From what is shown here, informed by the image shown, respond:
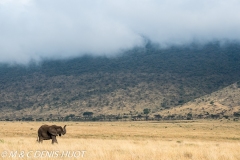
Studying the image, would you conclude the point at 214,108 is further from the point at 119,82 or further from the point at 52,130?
the point at 52,130

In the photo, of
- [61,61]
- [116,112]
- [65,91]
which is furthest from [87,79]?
[61,61]

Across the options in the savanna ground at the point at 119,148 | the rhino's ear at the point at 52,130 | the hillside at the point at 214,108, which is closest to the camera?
the savanna ground at the point at 119,148

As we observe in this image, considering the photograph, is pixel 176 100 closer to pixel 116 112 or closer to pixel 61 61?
pixel 116 112

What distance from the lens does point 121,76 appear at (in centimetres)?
14438

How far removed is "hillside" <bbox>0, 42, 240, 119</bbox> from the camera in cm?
11600

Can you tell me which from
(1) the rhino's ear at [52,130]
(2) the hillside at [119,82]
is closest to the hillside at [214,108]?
(2) the hillside at [119,82]

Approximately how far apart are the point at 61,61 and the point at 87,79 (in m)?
54.9

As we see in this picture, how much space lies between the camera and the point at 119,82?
13688 centimetres

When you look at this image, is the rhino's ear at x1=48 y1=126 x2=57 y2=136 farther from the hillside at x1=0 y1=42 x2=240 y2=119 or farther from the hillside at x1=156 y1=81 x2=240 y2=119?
the hillside at x1=0 y1=42 x2=240 y2=119

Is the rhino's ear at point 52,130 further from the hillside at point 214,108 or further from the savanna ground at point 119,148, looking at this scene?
Answer: the hillside at point 214,108

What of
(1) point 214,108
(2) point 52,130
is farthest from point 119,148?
(1) point 214,108

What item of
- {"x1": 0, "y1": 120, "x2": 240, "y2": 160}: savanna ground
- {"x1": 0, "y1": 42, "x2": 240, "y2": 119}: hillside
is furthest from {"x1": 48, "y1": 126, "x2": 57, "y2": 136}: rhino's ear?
{"x1": 0, "y1": 42, "x2": 240, "y2": 119}: hillside

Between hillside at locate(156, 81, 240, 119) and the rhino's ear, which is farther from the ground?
hillside at locate(156, 81, 240, 119)

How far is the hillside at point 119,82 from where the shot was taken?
116 metres
